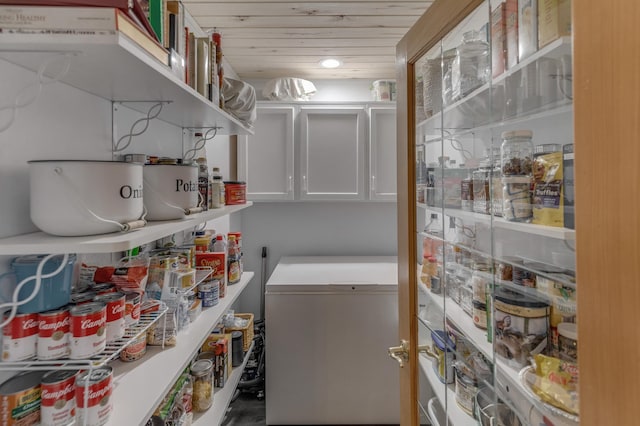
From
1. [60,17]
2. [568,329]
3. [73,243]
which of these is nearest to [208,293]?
[73,243]

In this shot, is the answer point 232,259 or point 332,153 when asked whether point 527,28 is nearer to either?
point 232,259

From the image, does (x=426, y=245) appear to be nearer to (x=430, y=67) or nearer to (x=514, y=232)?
(x=514, y=232)

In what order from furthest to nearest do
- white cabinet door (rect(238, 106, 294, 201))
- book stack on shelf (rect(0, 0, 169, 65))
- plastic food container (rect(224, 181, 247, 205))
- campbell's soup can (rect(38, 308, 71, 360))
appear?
white cabinet door (rect(238, 106, 294, 201))
plastic food container (rect(224, 181, 247, 205))
campbell's soup can (rect(38, 308, 71, 360))
book stack on shelf (rect(0, 0, 169, 65))

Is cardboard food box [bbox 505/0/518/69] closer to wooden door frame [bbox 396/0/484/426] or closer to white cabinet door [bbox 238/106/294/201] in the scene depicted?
wooden door frame [bbox 396/0/484/426]

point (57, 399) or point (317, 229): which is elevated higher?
point (317, 229)

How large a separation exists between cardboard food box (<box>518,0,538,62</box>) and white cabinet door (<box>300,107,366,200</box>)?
1.65 metres

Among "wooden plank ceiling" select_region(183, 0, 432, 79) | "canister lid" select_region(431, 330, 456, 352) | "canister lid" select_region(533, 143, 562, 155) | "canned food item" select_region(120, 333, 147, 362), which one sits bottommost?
"canister lid" select_region(431, 330, 456, 352)

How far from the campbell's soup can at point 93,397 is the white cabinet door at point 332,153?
1.82 m

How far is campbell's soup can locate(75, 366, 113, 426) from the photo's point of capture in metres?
0.66

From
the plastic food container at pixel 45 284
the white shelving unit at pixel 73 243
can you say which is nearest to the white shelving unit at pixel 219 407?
the plastic food container at pixel 45 284

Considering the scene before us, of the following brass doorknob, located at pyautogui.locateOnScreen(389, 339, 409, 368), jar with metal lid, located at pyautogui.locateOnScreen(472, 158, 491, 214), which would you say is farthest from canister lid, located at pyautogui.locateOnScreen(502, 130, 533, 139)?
brass doorknob, located at pyautogui.locateOnScreen(389, 339, 409, 368)

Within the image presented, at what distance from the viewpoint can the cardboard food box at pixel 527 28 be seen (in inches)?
27.5

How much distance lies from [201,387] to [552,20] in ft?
5.28

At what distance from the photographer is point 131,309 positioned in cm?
80
